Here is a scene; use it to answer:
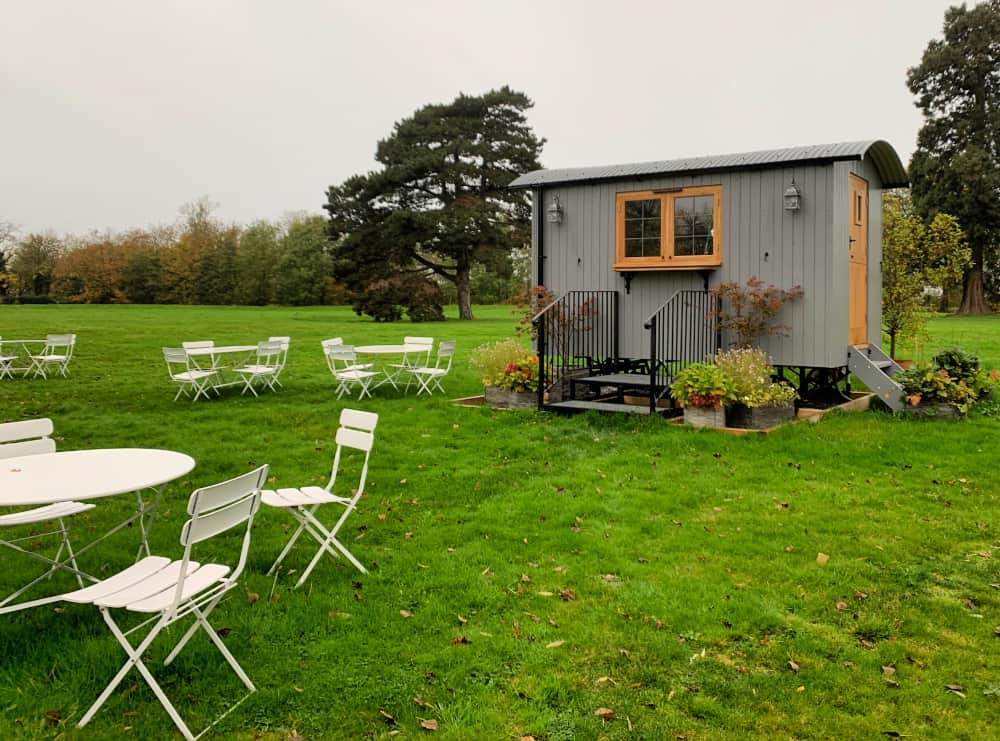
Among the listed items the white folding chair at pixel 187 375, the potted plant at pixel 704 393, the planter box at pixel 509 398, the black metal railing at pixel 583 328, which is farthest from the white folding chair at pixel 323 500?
the white folding chair at pixel 187 375

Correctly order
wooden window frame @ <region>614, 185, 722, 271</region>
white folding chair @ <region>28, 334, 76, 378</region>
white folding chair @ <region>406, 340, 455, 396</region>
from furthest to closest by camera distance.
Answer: white folding chair @ <region>28, 334, 76, 378</region>, white folding chair @ <region>406, 340, 455, 396</region>, wooden window frame @ <region>614, 185, 722, 271</region>

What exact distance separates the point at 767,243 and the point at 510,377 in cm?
364

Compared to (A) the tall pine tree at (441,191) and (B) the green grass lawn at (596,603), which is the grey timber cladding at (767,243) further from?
(A) the tall pine tree at (441,191)

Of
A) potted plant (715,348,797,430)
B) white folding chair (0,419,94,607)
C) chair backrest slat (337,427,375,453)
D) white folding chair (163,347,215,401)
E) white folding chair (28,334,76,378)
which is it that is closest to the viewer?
white folding chair (0,419,94,607)

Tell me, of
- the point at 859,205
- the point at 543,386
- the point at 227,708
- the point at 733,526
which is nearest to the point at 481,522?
the point at 733,526

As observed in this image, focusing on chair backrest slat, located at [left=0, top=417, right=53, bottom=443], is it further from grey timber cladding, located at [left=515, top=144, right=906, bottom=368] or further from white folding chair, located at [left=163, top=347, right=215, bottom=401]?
grey timber cladding, located at [left=515, top=144, right=906, bottom=368]

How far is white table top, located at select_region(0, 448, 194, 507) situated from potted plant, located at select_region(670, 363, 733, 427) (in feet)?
19.6

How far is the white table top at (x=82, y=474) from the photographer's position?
3.66m

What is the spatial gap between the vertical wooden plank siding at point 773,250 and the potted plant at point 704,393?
1.48 metres

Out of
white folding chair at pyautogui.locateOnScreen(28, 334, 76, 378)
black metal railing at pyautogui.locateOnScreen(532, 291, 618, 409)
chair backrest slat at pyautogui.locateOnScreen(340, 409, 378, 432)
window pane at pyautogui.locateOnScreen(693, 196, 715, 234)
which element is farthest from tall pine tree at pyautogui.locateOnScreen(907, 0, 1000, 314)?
chair backrest slat at pyautogui.locateOnScreen(340, 409, 378, 432)

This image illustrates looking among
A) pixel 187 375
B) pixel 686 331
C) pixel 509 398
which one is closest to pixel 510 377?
pixel 509 398

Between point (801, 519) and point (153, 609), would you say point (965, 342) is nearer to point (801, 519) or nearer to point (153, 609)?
point (801, 519)

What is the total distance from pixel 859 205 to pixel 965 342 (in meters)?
11.8

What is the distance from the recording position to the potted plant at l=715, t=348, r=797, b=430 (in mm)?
8703
